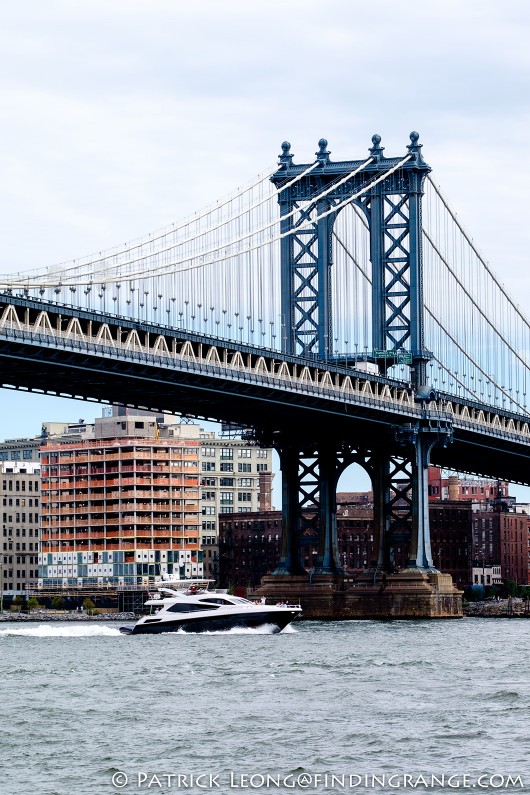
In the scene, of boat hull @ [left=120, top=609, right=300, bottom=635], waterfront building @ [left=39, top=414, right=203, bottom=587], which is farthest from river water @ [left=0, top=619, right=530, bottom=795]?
waterfront building @ [left=39, top=414, right=203, bottom=587]

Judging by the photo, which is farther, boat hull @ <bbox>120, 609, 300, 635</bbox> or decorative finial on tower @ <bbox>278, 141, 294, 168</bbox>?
decorative finial on tower @ <bbox>278, 141, 294, 168</bbox>

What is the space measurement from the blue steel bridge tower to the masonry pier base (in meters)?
0.82

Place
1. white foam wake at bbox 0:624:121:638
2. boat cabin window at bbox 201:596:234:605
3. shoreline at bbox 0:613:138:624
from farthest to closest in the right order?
shoreline at bbox 0:613:138:624, white foam wake at bbox 0:624:121:638, boat cabin window at bbox 201:596:234:605

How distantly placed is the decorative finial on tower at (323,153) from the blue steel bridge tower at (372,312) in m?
0.06

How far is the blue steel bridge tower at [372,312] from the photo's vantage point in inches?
4242

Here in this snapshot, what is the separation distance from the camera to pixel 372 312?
10912cm

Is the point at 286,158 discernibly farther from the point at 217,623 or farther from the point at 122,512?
the point at 122,512

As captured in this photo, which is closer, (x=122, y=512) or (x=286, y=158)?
(x=286, y=158)

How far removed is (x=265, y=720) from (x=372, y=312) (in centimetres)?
6433

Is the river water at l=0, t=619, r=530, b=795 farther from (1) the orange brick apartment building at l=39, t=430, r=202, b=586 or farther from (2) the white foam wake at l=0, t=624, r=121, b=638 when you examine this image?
(1) the orange brick apartment building at l=39, t=430, r=202, b=586

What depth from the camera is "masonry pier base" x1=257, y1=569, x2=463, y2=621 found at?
4235 inches

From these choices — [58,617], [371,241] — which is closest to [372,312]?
[371,241]

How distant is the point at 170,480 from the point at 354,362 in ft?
238

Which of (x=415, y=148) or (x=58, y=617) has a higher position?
(x=415, y=148)
